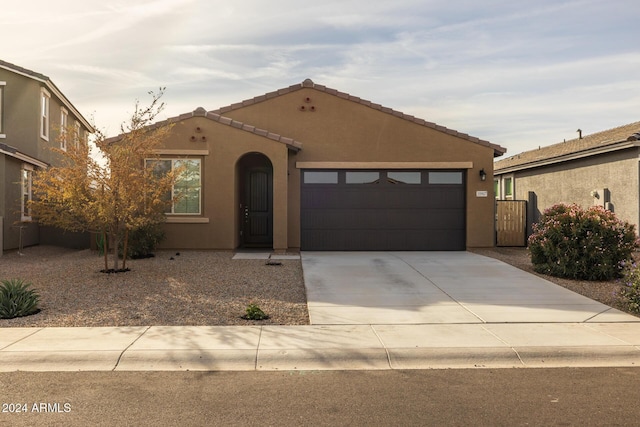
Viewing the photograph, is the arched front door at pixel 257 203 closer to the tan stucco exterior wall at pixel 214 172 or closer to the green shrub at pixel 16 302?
the tan stucco exterior wall at pixel 214 172

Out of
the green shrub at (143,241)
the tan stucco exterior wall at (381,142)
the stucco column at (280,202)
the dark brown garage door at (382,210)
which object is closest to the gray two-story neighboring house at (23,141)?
the green shrub at (143,241)

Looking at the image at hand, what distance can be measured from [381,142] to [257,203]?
14.2 feet

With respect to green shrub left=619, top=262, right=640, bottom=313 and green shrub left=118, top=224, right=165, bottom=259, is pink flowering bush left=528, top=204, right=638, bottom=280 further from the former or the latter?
green shrub left=118, top=224, right=165, bottom=259

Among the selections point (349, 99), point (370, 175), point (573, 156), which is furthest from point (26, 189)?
point (573, 156)

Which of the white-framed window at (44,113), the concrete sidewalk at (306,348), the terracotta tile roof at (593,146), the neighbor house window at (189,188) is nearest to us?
the concrete sidewalk at (306,348)

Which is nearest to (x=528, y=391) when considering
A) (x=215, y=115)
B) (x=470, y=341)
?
(x=470, y=341)

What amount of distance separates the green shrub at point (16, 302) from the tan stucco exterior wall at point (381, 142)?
9.21 m

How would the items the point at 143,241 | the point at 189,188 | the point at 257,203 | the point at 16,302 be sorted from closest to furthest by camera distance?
the point at 16,302 → the point at 143,241 → the point at 189,188 → the point at 257,203

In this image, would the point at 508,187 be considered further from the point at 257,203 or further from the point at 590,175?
the point at 257,203

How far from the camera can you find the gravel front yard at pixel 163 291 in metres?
7.54

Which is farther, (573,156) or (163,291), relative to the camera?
(573,156)

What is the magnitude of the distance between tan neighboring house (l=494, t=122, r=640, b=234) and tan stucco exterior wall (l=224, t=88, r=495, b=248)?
3756mm

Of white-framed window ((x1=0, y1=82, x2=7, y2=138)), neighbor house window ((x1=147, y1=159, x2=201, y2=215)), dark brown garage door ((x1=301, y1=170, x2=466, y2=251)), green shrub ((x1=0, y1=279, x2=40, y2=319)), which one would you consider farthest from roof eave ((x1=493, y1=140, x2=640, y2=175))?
white-framed window ((x1=0, y1=82, x2=7, y2=138))

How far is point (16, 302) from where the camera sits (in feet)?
25.2
